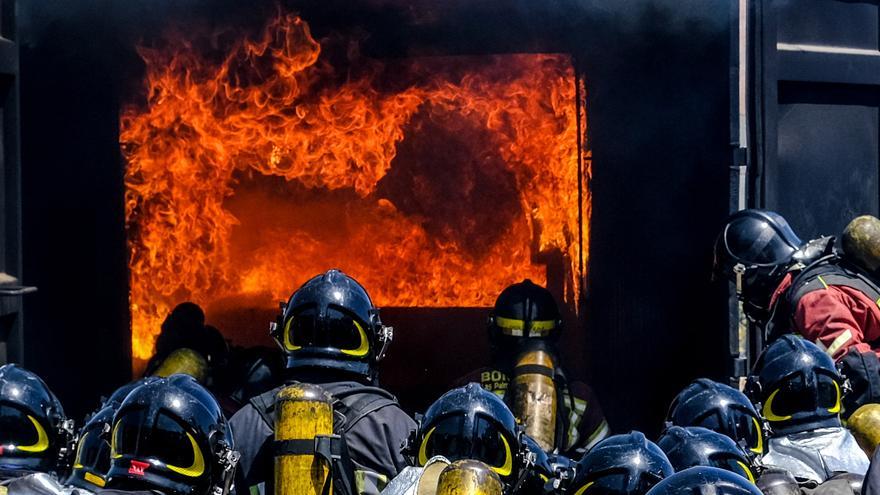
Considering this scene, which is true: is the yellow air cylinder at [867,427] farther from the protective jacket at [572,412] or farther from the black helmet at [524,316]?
the black helmet at [524,316]

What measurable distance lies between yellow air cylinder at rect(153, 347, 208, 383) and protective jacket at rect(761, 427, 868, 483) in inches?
131

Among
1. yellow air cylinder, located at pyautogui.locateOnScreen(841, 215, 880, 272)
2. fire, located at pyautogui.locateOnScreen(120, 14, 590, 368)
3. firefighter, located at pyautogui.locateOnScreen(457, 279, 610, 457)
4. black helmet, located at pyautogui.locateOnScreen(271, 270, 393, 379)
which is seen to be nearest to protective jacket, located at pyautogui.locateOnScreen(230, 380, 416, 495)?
black helmet, located at pyautogui.locateOnScreen(271, 270, 393, 379)

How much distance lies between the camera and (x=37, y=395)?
472 centimetres

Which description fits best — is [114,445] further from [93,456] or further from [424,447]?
[424,447]

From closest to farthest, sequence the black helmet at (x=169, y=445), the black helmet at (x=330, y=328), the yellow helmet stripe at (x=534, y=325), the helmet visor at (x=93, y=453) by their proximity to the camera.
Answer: the black helmet at (x=169, y=445), the helmet visor at (x=93, y=453), the black helmet at (x=330, y=328), the yellow helmet stripe at (x=534, y=325)

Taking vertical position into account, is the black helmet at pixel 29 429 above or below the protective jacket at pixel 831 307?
below

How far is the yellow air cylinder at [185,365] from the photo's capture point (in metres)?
7.15

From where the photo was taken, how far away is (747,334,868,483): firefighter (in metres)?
5.12

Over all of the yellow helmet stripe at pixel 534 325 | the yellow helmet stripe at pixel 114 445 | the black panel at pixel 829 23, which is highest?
the black panel at pixel 829 23

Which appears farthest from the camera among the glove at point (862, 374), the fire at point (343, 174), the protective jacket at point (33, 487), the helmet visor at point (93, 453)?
the fire at point (343, 174)

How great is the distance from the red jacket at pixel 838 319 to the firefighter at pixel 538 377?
1.18 m

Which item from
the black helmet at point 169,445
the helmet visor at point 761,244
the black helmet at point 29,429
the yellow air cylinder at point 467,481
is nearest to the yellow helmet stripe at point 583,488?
the yellow air cylinder at point 467,481

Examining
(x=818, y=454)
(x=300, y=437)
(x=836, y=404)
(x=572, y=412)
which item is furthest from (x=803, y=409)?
(x=300, y=437)

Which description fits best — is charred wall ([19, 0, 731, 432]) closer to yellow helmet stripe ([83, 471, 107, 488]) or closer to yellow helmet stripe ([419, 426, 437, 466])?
yellow helmet stripe ([419, 426, 437, 466])
